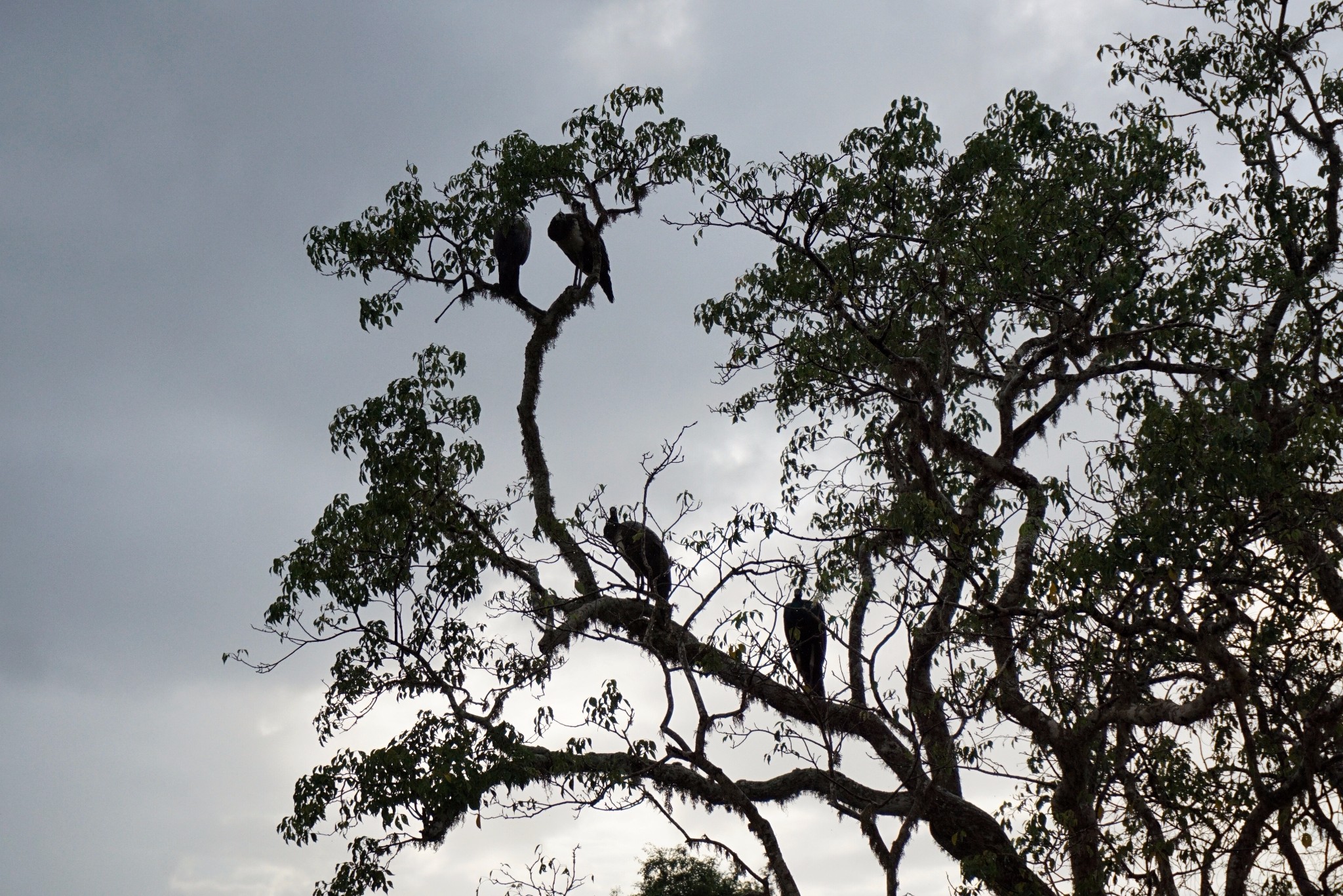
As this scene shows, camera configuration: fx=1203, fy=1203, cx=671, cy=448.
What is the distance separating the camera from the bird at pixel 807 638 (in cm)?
741

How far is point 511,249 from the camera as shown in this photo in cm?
959

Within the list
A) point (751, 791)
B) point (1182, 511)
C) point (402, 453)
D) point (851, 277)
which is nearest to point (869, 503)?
point (851, 277)

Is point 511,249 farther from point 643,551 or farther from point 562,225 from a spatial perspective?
point 643,551

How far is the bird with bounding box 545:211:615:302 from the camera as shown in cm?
982

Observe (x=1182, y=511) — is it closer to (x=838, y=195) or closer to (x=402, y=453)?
(x=838, y=195)

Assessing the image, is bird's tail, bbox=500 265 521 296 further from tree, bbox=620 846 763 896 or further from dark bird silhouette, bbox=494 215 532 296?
A: tree, bbox=620 846 763 896

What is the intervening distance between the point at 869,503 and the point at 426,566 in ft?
9.64

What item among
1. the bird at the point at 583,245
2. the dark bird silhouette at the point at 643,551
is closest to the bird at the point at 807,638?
the dark bird silhouette at the point at 643,551

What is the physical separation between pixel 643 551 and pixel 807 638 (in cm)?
134

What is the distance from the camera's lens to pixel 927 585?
20.7ft

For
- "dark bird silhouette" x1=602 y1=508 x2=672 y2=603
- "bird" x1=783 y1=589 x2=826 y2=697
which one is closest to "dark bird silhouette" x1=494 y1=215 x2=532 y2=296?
"dark bird silhouette" x1=602 y1=508 x2=672 y2=603

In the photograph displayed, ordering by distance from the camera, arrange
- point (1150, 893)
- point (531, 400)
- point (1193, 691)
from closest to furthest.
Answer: point (1150, 893)
point (1193, 691)
point (531, 400)

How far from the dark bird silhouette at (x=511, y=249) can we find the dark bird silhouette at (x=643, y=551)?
2.48 metres

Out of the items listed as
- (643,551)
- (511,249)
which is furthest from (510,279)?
(643,551)
